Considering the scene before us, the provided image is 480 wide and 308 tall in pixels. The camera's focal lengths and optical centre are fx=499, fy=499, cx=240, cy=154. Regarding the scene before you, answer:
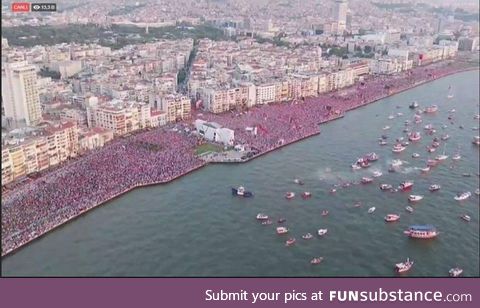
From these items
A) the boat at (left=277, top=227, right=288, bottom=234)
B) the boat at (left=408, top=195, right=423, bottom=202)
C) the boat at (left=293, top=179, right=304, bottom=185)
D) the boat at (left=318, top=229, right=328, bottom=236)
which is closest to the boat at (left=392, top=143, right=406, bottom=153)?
the boat at (left=408, top=195, right=423, bottom=202)

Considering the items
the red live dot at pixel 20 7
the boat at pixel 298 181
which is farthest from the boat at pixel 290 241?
A: the red live dot at pixel 20 7

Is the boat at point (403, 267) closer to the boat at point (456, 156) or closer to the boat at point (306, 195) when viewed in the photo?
the boat at point (306, 195)

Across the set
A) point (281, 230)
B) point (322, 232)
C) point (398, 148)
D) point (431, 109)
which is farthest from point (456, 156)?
point (281, 230)

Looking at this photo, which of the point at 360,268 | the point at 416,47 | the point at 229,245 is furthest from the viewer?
the point at 416,47

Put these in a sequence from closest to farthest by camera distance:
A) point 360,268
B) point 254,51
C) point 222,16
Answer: point 360,268, point 254,51, point 222,16

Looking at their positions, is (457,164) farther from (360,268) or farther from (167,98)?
(167,98)

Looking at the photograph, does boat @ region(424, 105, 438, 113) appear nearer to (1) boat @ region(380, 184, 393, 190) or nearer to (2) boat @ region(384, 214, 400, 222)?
(1) boat @ region(380, 184, 393, 190)

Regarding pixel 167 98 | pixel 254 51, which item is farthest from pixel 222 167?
pixel 254 51
